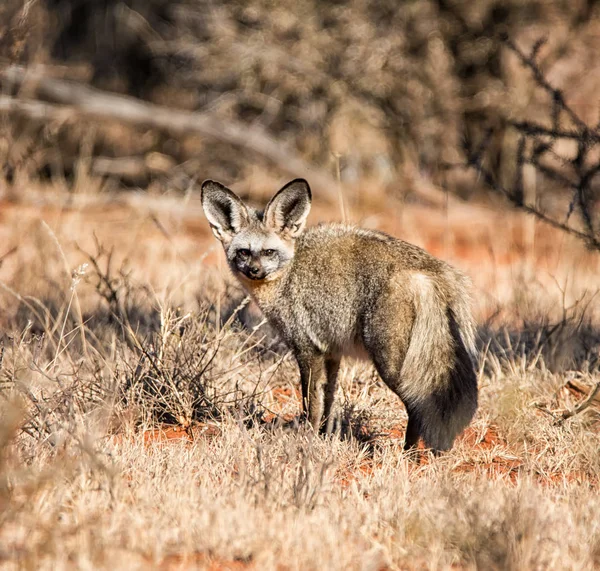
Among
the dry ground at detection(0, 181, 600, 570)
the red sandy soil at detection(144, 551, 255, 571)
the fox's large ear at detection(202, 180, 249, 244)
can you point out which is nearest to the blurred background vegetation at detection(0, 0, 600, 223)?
the dry ground at detection(0, 181, 600, 570)

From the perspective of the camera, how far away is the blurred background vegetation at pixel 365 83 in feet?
42.6

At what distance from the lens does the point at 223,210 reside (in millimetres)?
5188

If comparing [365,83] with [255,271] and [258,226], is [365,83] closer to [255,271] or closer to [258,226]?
[258,226]

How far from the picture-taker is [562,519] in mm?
3498

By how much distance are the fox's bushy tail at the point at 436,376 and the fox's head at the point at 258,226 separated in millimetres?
958

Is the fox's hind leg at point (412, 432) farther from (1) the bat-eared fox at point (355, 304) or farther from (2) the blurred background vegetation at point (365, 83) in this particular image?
(2) the blurred background vegetation at point (365, 83)

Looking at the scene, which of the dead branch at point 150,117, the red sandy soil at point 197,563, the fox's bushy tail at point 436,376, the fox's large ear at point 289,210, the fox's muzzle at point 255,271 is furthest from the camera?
the dead branch at point 150,117

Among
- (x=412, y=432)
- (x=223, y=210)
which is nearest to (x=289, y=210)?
(x=223, y=210)

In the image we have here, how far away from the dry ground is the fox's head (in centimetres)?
52

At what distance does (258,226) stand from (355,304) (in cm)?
90

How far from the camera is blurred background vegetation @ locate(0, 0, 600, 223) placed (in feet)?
42.6

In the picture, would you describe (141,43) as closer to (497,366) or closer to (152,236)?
(152,236)

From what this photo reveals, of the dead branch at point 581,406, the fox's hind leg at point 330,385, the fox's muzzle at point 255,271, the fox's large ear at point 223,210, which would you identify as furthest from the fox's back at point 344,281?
the dead branch at point 581,406

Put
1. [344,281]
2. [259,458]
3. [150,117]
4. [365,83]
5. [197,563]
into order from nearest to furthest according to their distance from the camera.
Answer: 1. [197,563]
2. [259,458]
3. [344,281]
4. [150,117]
5. [365,83]
